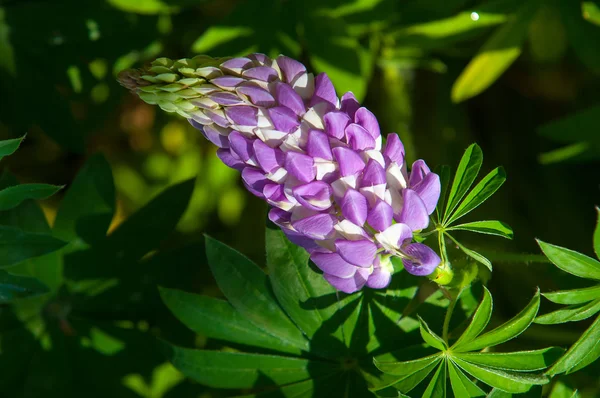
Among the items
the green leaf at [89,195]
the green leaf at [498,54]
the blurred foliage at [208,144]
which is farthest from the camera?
the green leaf at [498,54]

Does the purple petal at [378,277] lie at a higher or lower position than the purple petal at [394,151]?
lower

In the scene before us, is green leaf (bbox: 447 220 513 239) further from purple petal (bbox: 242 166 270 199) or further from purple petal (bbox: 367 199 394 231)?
purple petal (bbox: 242 166 270 199)

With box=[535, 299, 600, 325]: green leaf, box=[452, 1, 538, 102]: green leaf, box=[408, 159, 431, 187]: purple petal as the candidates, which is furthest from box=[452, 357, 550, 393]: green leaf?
box=[452, 1, 538, 102]: green leaf

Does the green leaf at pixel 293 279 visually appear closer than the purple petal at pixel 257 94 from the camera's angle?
No

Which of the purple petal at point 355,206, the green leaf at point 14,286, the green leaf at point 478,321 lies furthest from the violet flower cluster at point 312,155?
the green leaf at point 14,286

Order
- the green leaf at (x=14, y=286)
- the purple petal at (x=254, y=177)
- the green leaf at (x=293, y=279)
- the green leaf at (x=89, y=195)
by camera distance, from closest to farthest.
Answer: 1. the purple petal at (x=254, y=177)
2. the green leaf at (x=14, y=286)
3. the green leaf at (x=293, y=279)
4. the green leaf at (x=89, y=195)

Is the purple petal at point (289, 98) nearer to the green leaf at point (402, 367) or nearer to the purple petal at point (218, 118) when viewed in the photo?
the purple petal at point (218, 118)
